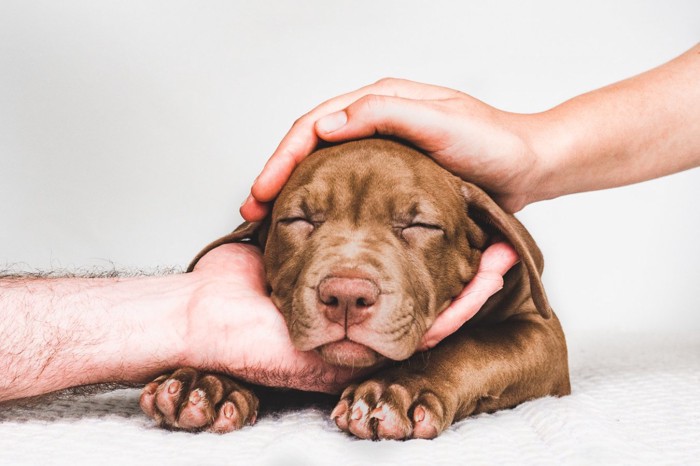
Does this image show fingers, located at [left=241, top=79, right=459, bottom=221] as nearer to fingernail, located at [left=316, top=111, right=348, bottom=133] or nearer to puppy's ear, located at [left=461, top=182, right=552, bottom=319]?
fingernail, located at [left=316, top=111, right=348, bottom=133]

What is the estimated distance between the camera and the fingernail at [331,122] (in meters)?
3.80

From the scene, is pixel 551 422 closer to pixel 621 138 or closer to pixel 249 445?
pixel 249 445

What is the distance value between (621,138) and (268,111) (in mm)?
3067

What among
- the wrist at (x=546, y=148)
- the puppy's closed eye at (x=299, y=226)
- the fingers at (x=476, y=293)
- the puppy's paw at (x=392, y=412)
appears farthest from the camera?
the wrist at (x=546, y=148)

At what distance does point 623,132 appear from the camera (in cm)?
417

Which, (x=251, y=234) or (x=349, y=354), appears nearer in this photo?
(x=349, y=354)

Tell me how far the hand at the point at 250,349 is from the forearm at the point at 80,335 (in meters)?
0.09

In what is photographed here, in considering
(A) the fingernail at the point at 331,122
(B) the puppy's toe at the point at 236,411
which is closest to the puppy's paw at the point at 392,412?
(B) the puppy's toe at the point at 236,411

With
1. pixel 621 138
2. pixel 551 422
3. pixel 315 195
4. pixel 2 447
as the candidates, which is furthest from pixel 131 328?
pixel 621 138

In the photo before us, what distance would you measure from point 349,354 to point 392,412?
1.01 feet

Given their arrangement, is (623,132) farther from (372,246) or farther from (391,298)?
(391,298)

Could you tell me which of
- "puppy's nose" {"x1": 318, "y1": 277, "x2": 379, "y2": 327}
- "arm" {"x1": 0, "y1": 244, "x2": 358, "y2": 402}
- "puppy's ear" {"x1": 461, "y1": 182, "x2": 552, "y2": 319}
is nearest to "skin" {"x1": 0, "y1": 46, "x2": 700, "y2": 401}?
"arm" {"x1": 0, "y1": 244, "x2": 358, "y2": 402}

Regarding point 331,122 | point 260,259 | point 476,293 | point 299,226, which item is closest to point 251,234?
point 260,259

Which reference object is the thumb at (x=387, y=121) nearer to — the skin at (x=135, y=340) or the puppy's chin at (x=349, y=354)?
the skin at (x=135, y=340)
